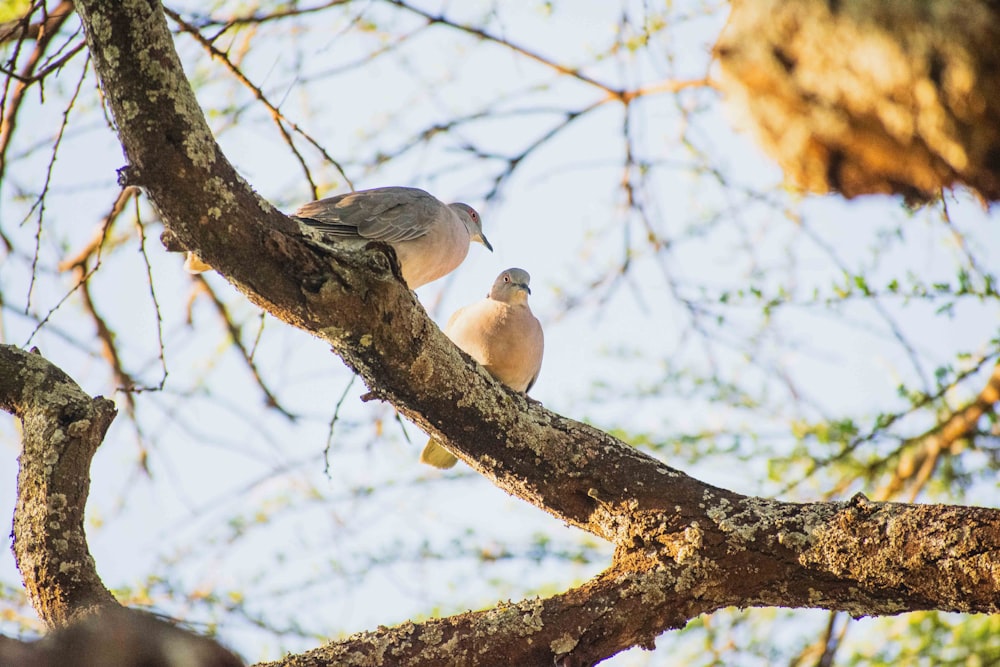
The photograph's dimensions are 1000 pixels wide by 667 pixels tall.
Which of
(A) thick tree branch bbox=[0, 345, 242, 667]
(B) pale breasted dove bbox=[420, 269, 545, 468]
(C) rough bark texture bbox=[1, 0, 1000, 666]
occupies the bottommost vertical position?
(A) thick tree branch bbox=[0, 345, 242, 667]

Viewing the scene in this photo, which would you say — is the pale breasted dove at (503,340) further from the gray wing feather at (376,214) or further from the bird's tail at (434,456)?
the gray wing feather at (376,214)

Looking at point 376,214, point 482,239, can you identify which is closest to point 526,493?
point 376,214

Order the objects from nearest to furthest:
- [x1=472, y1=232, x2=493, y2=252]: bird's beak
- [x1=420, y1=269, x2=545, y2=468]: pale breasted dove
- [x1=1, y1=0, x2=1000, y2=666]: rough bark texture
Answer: [x1=1, y1=0, x2=1000, y2=666]: rough bark texture, [x1=420, y1=269, x2=545, y2=468]: pale breasted dove, [x1=472, y1=232, x2=493, y2=252]: bird's beak

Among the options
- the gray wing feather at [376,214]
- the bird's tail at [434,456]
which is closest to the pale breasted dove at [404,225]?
the gray wing feather at [376,214]

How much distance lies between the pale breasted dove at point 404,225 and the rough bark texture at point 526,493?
4.29 ft

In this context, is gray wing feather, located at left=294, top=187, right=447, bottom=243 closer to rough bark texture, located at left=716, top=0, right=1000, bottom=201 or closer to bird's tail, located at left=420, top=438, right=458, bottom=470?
bird's tail, located at left=420, top=438, right=458, bottom=470

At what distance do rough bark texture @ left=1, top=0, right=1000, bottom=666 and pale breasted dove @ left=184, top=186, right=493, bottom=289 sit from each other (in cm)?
131

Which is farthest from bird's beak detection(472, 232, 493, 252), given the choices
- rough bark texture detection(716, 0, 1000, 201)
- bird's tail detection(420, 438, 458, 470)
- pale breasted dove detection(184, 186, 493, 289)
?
rough bark texture detection(716, 0, 1000, 201)

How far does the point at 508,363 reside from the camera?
480 centimetres

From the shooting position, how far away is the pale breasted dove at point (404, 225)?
14.5 ft

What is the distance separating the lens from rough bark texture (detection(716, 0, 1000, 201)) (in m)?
1.31

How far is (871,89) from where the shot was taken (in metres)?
1.39

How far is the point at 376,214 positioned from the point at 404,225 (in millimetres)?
164

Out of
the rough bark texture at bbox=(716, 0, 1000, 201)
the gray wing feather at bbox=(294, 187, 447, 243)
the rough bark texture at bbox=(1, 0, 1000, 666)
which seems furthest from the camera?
the gray wing feather at bbox=(294, 187, 447, 243)
